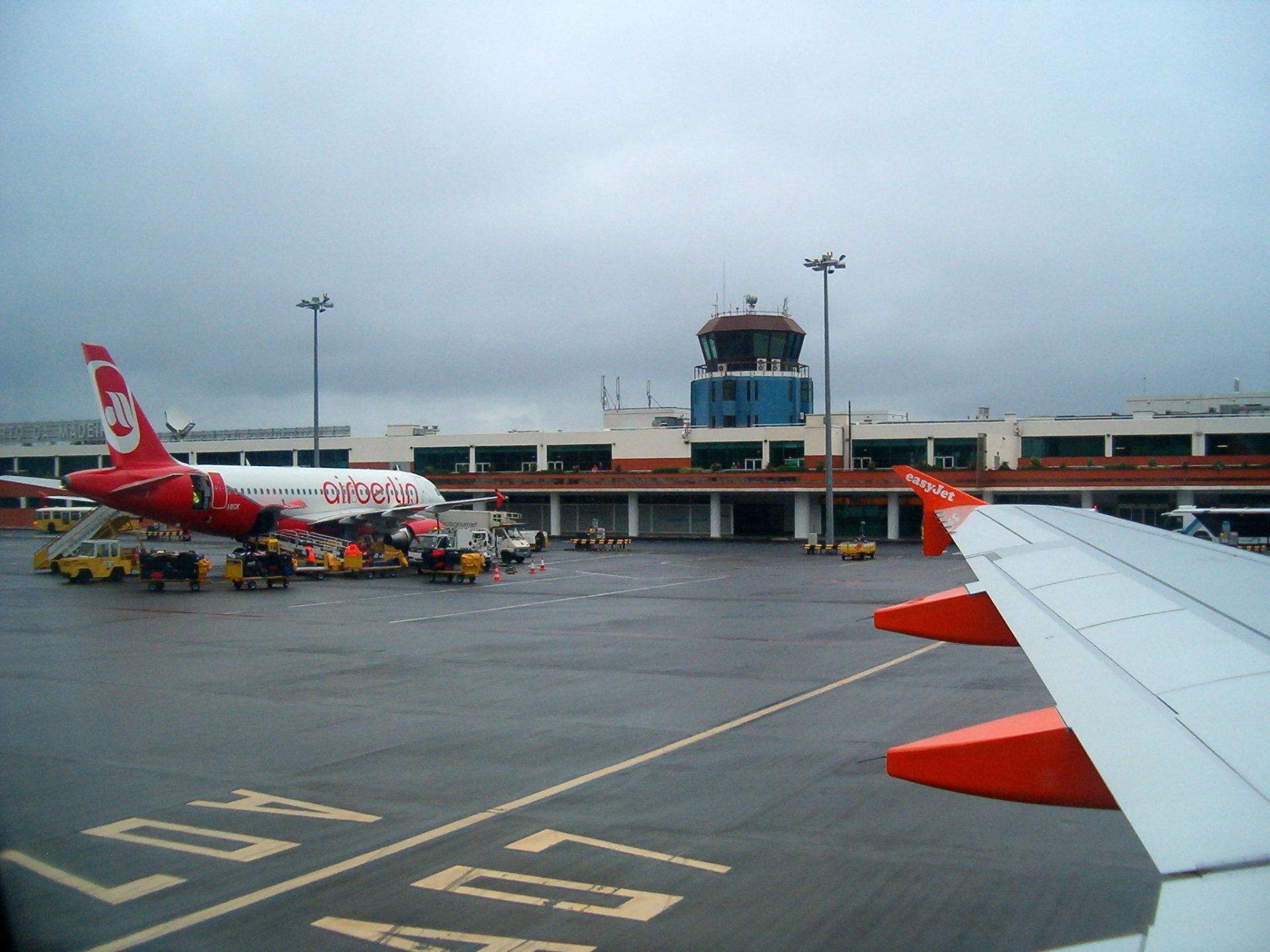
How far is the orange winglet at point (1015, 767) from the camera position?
13.9 ft

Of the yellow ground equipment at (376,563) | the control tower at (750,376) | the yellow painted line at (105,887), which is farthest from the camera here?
the control tower at (750,376)

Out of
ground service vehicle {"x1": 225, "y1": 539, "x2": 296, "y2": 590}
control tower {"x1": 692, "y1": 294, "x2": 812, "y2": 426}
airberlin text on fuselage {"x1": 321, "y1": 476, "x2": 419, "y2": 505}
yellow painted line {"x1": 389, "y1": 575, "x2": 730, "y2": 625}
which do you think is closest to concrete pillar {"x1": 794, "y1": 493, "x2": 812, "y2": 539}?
control tower {"x1": 692, "y1": 294, "x2": 812, "y2": 426}

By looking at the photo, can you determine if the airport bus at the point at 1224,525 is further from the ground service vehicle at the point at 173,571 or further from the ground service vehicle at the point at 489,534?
the ground service vehicle at the point at 173,571

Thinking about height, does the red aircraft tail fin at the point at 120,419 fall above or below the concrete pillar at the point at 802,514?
above

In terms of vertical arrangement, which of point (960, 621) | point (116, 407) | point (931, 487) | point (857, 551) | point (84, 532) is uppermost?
point (116, 407)

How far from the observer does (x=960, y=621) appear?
7266 mm

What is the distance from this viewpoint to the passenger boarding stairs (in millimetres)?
41406

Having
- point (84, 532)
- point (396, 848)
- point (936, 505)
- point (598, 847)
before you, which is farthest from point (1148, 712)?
point (84, 532)

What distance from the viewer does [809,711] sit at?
577 inches

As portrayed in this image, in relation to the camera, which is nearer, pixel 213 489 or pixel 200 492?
pixel 200 492

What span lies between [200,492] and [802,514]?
40.7 meters

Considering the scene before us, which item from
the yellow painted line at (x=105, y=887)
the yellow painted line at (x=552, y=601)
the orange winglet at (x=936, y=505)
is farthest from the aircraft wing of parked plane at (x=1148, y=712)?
Result: the yellow painted line at (x=552, y=601)

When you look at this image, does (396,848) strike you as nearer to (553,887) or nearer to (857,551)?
(553,887)

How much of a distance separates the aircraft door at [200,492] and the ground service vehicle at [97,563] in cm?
395
